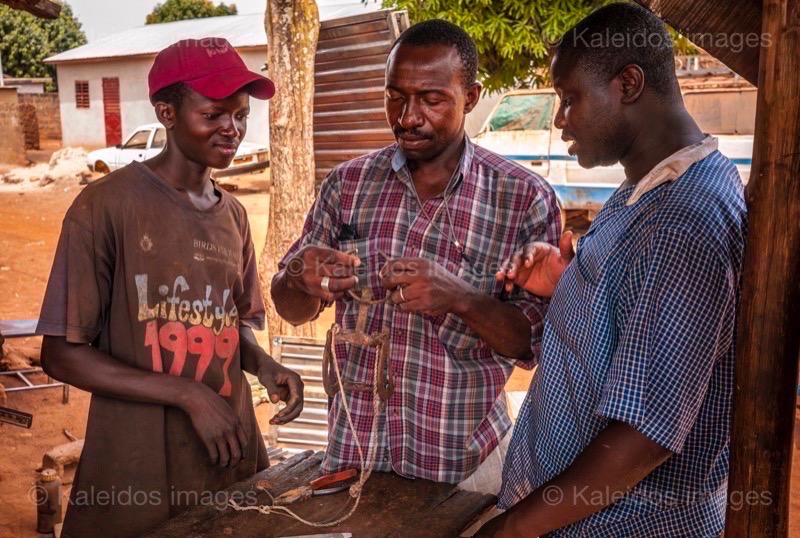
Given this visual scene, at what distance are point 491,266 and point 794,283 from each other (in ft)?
3.18

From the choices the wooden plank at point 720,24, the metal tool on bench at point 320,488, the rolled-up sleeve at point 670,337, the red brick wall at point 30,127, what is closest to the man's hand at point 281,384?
the metal tool on bench at point 320,488

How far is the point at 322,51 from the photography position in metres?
9.90

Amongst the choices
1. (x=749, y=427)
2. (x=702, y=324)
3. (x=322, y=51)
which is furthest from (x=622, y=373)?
(x=322, y=51)

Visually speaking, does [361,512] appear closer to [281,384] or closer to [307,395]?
[281,384]

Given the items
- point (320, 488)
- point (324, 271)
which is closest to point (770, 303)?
point (324, 271)

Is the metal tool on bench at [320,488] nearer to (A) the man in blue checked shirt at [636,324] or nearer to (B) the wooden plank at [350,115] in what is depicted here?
(A) the man in blue checked shirt at [636,324]

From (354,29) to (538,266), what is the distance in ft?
26.1

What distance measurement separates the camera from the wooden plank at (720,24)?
1755 mm

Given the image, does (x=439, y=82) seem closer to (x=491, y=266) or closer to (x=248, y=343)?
(x=491, y=266)

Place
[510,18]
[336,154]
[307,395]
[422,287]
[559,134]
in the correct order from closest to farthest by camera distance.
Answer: [422,287] → [307,395] → [336,154] → [559,134] → [510,18]

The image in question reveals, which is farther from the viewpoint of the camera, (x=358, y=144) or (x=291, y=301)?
(x=358, y=144)

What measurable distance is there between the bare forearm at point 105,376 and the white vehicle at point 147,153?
1495cm

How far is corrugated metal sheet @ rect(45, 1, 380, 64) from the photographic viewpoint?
2139 centimetres

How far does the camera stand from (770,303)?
1.55 metres
